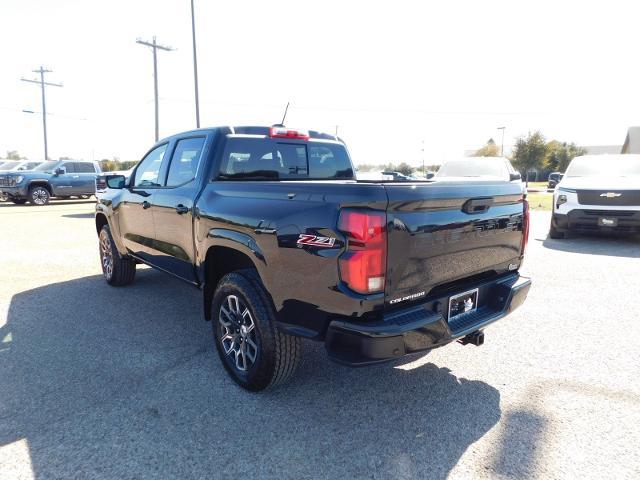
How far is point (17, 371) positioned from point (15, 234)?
8.57m

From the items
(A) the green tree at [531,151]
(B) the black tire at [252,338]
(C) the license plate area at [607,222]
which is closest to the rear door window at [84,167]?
(B) the black tire at [252,338]

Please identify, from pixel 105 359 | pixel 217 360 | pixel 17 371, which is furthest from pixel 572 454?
pixel 17 371

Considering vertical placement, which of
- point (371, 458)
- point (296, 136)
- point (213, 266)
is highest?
point (296, 136)

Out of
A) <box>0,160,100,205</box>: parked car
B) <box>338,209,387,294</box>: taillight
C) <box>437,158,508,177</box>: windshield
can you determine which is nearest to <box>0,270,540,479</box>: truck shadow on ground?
<box>338,209,387,294</box>: taillight

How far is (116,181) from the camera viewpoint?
5.11 meters

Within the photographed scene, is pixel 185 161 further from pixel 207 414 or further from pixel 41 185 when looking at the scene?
pixel 41 185

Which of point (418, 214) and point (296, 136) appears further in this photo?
point (296, 136)

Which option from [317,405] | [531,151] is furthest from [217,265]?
[531,151]

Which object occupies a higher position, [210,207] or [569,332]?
[210,207]

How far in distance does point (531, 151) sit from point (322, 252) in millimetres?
49740

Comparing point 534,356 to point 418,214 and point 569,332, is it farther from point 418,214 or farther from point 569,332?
point 418,214

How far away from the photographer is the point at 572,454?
2.35 m

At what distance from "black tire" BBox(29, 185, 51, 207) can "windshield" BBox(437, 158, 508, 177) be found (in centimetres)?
1629

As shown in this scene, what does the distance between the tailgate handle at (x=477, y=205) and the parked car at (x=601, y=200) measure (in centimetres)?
670
